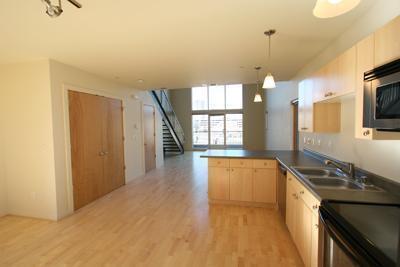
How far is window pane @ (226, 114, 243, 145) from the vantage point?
1006 centimetres

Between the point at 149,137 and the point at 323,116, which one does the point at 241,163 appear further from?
the point at 149,137

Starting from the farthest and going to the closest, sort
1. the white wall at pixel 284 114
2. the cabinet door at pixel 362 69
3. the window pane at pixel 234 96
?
the window pane at pixel 234 96, the white wall at pixel 284 114, the cabinet door at pixel 362 69

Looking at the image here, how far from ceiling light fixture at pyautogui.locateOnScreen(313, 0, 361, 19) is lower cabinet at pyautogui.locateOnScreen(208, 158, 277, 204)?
2.64 meters

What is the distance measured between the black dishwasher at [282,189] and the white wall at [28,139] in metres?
3.52

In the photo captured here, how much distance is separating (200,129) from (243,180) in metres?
7.13

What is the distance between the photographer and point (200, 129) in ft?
34.6

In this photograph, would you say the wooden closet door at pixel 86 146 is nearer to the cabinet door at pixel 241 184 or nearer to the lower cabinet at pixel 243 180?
the lower cabinet at pixel 243 180

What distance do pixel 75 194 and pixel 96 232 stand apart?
1084mm

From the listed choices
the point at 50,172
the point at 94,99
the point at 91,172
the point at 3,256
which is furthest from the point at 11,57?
the point at 3,256

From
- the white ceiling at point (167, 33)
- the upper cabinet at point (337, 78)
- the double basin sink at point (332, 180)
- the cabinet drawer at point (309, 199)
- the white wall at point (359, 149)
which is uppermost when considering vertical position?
the white ceiling at point (167, 33)

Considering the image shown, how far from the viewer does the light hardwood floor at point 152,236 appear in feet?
7.34

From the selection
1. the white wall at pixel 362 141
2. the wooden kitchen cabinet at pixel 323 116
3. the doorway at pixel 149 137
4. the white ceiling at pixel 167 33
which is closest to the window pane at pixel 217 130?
the doorway at pixel 149 137

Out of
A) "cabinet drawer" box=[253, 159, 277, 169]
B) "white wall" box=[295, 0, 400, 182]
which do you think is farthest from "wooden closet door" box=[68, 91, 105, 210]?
"white wall" box=[295, 0, 400, 182]

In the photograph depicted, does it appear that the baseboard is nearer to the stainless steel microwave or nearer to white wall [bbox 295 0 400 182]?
white wall [bbox 295 0 400 182]
